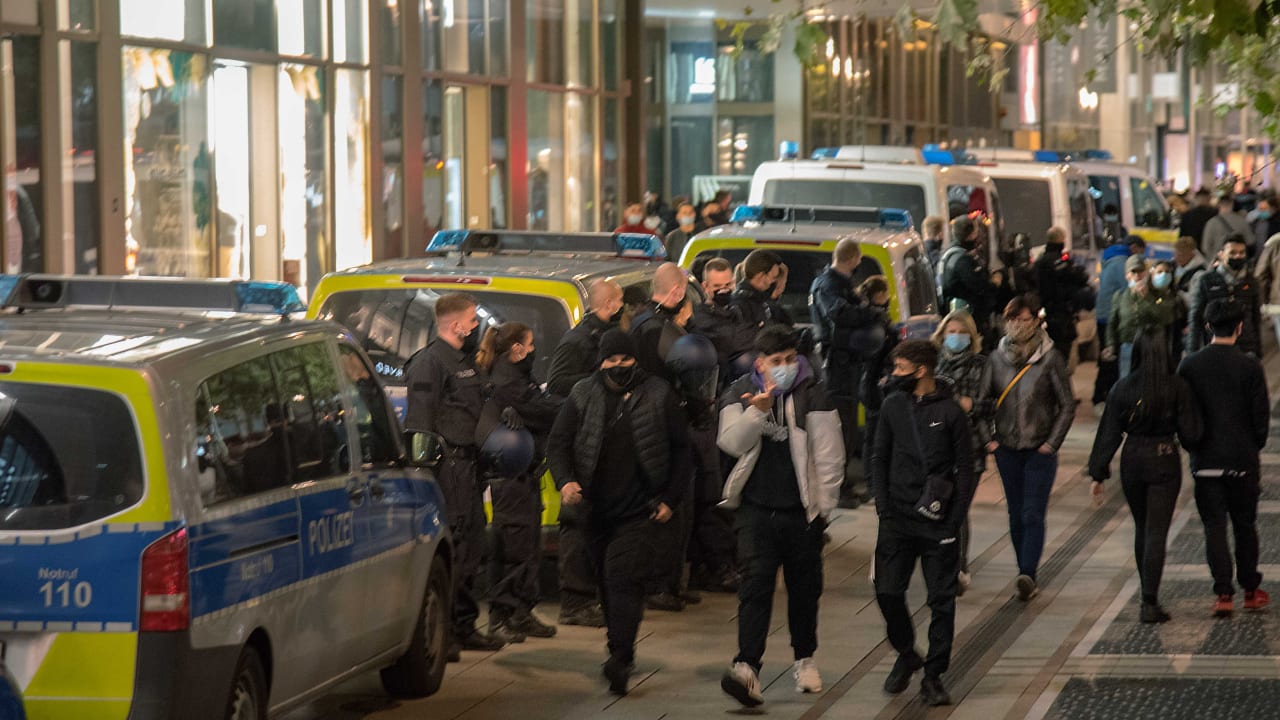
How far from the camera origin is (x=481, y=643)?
32.2ft

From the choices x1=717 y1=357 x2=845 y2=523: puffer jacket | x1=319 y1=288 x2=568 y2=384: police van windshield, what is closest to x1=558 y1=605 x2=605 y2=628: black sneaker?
x1=319 y1=288 x2=568 y2=384: police van windshield

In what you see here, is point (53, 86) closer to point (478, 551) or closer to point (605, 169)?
point (478, 551)

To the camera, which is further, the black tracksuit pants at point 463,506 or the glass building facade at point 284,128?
the glass building facade at point 284,128

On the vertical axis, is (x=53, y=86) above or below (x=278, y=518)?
above

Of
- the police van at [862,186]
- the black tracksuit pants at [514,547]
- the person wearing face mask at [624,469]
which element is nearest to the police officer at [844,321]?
the black tracksuit pants at [514,547]

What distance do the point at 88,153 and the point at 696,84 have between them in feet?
87.8

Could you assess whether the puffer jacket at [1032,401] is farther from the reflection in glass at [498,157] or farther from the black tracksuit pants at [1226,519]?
the reflection in glass at [498,157]

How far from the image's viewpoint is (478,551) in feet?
31.6

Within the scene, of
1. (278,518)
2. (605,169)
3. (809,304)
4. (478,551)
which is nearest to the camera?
(278,518)

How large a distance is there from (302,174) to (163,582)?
14.7 m

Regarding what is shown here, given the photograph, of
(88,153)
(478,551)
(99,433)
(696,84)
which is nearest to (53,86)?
(88,153)

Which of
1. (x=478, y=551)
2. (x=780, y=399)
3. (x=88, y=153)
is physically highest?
(x=88, y=153)

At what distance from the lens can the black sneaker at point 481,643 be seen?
386 inches

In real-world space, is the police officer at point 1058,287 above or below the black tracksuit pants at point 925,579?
above
